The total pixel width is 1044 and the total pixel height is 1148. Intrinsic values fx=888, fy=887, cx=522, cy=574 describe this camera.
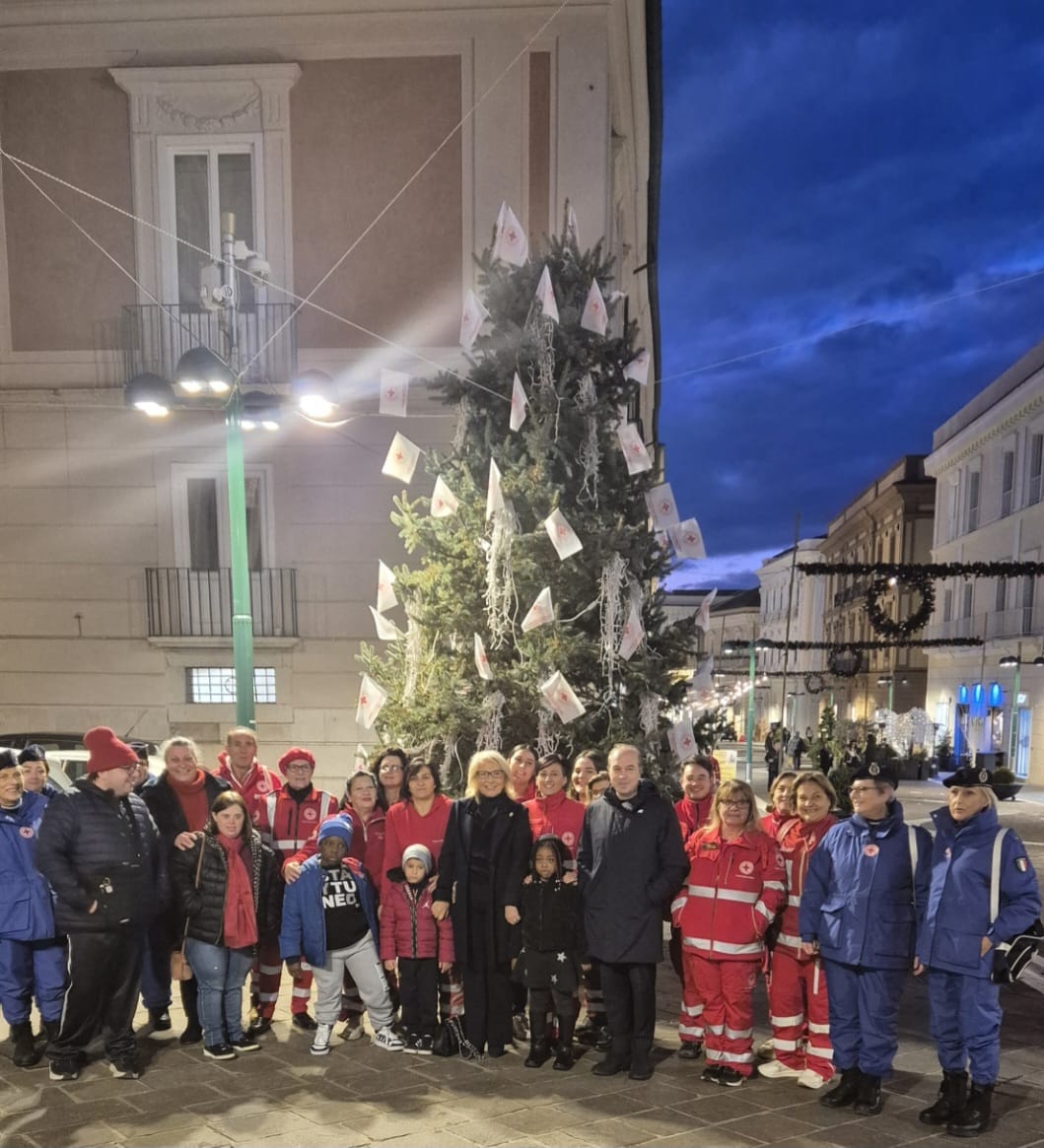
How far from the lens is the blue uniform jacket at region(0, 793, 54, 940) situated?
523 centimetres

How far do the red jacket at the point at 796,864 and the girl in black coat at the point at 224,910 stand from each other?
3.15 meters

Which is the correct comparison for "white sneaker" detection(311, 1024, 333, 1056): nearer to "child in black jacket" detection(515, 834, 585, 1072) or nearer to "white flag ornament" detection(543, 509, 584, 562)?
"child in black jacket" detection(515, 834, 585, 1072)

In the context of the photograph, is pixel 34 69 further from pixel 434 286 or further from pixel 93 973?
pixel 93 973

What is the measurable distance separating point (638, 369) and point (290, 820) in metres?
5.17

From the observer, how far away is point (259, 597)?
468 inches

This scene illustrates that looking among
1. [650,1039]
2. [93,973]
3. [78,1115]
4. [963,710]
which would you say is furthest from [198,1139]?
A: [963,710]

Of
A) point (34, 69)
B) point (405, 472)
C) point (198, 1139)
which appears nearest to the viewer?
point (198, 1139)

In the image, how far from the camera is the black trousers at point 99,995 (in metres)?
5.03

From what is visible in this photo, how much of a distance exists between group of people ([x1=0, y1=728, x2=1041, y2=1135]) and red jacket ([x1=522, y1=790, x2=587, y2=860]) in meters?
0.07

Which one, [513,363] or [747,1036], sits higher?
[513,363]

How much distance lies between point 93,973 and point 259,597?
282 inches

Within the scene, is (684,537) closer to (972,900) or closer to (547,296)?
(547,296)

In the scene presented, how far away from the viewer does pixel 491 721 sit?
305 inches

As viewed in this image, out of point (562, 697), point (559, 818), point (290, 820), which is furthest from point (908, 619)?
point (290, 820)
